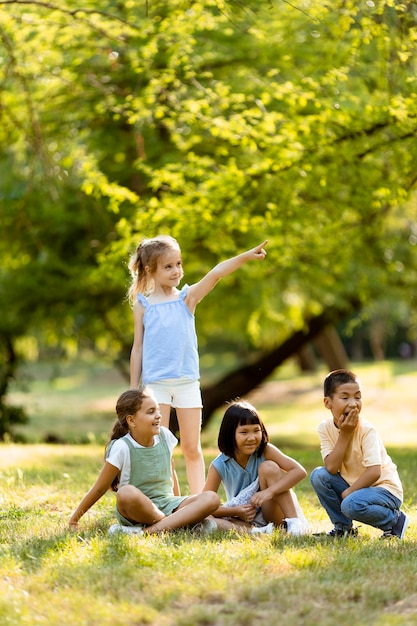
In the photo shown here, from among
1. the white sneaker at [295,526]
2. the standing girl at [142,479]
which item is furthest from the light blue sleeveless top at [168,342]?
the white sneaker at [295,526]

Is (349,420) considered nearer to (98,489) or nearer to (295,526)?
(295,526)

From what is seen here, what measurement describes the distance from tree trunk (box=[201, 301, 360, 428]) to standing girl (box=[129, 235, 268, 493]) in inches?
411

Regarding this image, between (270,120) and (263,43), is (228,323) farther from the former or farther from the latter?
(270,120)

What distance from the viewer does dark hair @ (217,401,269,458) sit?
5.08 metres

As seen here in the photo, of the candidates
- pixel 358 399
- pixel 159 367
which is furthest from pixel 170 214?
pixel 358 399

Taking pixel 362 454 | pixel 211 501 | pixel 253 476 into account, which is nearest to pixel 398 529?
pixel 362 454

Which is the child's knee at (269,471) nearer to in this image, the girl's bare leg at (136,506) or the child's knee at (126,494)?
the girl's bare leg at (136,506)

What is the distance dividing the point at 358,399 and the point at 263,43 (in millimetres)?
7115

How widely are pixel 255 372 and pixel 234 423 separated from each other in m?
11.7

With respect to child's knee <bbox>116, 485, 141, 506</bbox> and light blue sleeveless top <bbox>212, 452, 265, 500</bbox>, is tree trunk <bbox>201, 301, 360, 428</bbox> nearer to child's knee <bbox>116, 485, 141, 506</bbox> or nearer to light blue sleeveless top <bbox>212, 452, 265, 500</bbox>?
light blue sleeveless top <bbox>212, 452, 265, 500</bbox>

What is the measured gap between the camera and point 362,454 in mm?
4934

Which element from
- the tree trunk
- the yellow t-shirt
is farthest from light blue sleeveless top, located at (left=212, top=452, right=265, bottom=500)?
the tree trunk

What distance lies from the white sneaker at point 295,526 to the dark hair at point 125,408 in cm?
98

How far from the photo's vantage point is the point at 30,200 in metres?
13.3
